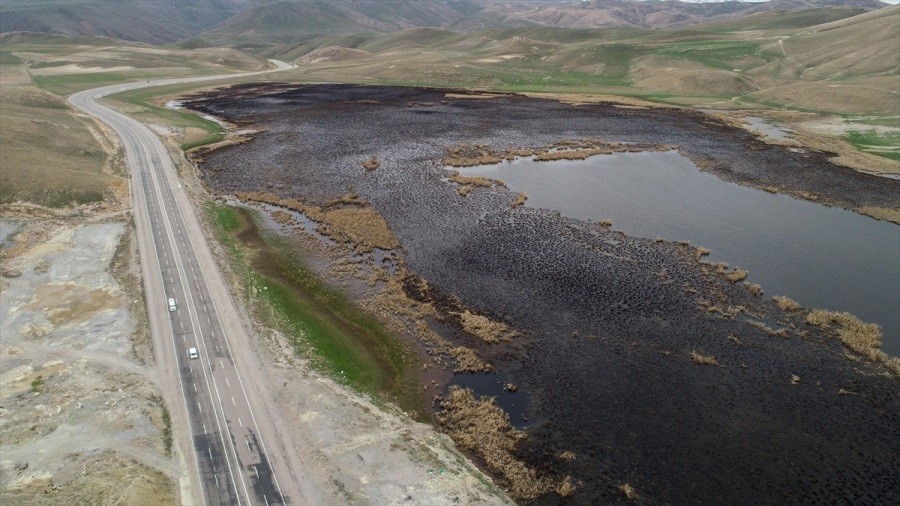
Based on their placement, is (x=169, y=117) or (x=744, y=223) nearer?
(x=744, y=223)

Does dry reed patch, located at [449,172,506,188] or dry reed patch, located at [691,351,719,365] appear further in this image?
dry reed patch, located at [449,172,506,188]

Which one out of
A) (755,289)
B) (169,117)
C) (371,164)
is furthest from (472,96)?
(755,289)

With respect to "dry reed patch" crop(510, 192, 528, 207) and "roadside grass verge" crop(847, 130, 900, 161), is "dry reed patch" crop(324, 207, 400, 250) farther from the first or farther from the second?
"roadside grass verge" crop(847, 130, 900, 161)

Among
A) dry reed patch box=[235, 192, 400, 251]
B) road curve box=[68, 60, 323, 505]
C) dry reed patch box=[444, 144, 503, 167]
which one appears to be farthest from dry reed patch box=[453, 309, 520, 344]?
dry reed patch box=[444, 144, 503, 167]

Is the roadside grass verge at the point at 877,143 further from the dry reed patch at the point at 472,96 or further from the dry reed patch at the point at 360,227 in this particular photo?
the dry reed patch at the point at 360,227

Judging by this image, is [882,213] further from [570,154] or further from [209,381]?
[209,381]

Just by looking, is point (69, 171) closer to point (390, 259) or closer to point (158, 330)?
point (158, 330)
